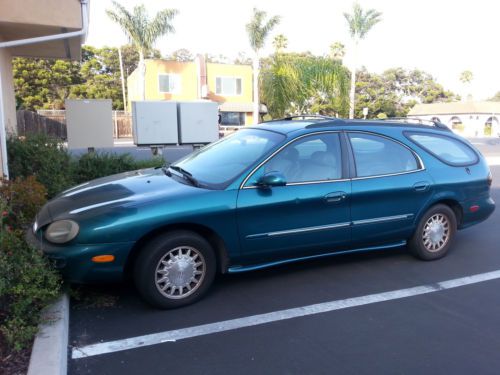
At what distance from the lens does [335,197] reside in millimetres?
4641

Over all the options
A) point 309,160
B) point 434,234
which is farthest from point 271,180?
point 434,234

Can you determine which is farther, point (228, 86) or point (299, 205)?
point (228, 86)

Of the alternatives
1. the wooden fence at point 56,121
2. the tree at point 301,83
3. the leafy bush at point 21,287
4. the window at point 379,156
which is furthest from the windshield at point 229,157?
the wooden fence at point 56,121

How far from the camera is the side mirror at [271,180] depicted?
167 inches

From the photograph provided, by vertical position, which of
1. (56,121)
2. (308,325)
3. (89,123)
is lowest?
(308,325)

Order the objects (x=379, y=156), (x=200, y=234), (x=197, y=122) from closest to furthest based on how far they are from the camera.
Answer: (x=200, y=234) → (x=379, y=156) → (x=197, y=122)

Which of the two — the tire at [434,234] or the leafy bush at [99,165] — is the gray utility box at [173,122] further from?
the tire at [434,234]

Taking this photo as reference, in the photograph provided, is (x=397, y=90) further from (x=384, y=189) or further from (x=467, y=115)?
(x=384, y=189)

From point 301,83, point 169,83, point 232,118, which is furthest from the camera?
point 232,118

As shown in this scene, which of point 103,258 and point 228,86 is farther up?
point 228,86

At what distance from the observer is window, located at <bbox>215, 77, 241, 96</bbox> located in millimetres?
38344

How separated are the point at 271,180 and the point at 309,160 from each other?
656mm

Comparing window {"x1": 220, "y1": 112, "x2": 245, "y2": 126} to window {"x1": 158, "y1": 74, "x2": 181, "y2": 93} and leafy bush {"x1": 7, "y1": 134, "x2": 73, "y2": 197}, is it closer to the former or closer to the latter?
window {"x1": 158, "y1": 74, "x2": 181, "y2": 93}

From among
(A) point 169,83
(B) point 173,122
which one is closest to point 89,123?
(B) point 173,122
